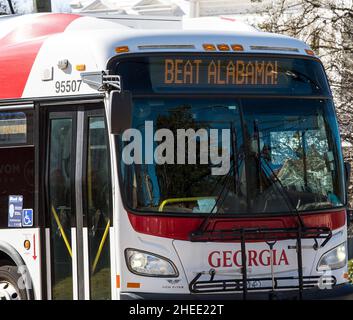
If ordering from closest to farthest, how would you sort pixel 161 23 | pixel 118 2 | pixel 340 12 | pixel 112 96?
1. pixel 112 96
2. pixel 161 23
3. pixel 340 12
4. pixel 118 2

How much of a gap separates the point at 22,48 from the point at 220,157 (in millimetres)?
2687

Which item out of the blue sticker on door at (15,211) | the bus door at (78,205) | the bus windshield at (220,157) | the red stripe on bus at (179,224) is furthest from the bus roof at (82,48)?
the red stripe on bus at (179,224)

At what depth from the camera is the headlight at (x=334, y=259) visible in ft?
31.3

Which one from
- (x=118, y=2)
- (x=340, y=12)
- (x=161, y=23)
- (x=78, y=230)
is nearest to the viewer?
(x=78, y=230)

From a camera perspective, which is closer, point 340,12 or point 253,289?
point 253,289

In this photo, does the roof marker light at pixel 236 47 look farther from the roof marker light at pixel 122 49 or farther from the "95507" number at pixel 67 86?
the "95507" number at pixel 67 86

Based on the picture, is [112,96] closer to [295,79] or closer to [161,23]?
[295,79]

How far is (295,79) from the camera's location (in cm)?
975

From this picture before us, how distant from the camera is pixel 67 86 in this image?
9.78 metres

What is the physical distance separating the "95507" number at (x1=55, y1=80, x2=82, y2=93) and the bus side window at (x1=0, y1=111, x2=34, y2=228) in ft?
1.57

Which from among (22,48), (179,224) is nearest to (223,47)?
(179,224)
